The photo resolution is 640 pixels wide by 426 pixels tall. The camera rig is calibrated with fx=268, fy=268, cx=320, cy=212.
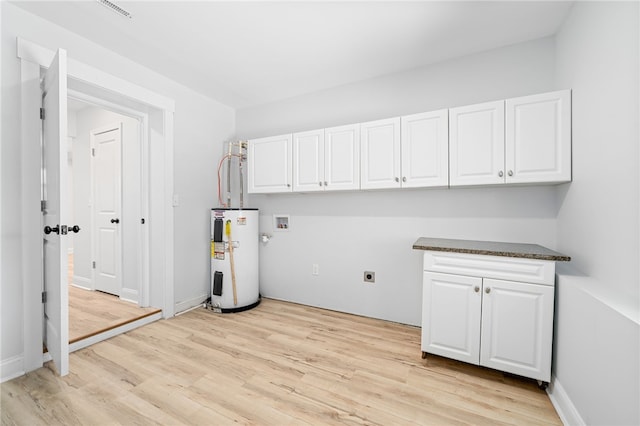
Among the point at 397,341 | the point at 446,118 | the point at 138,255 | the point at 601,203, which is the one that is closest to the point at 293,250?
the point at 397,341

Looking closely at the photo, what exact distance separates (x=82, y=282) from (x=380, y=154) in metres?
4.32

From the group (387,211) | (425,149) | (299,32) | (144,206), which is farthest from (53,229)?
(425,149)

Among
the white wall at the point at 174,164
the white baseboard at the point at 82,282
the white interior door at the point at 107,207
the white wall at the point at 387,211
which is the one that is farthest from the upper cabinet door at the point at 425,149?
the white baseboard at the point at 82,282

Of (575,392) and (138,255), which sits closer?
(575,392)

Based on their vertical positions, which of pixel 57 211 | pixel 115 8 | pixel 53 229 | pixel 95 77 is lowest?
pixel 53 229

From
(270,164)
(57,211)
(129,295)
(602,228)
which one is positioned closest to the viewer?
(602,228)

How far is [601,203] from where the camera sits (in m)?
1.44

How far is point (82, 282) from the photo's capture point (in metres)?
3.72

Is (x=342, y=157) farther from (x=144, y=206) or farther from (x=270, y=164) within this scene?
(x=144, y=206)

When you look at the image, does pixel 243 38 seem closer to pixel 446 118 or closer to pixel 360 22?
pixel 360 22

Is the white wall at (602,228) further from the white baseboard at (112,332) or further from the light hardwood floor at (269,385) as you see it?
the white baseboard at (112,332)

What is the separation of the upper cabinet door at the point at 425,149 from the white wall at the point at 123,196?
8.99 feet

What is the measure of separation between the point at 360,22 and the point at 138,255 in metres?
3.15

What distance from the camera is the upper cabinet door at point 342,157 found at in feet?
8.39
